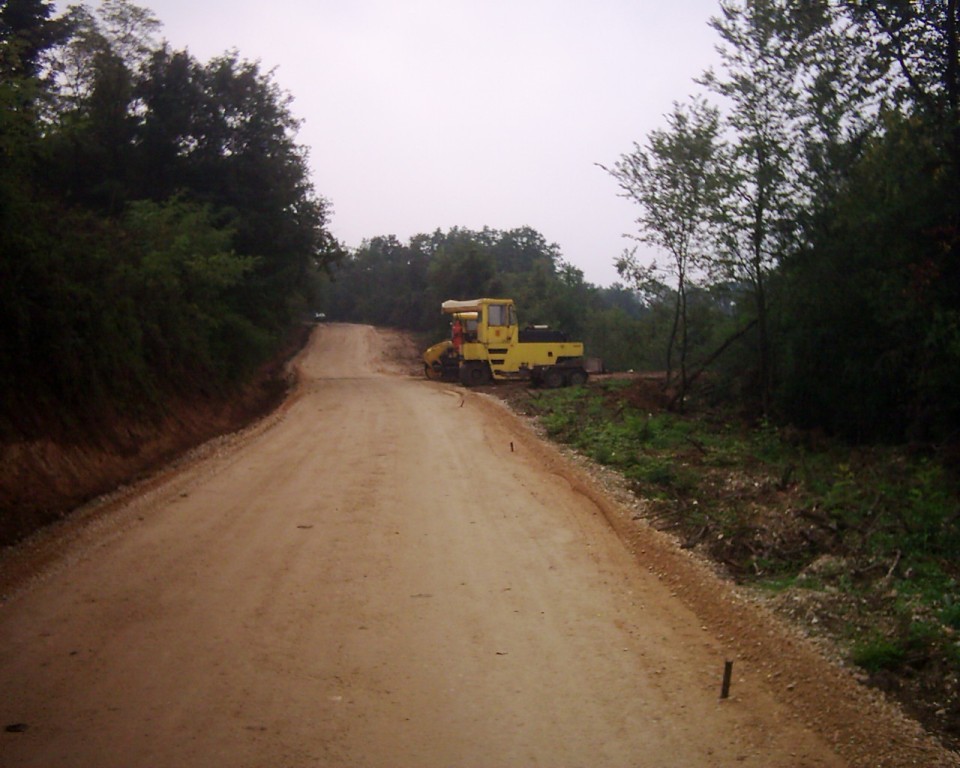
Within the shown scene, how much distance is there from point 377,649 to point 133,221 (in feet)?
69.9

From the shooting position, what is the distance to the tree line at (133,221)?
13594mm

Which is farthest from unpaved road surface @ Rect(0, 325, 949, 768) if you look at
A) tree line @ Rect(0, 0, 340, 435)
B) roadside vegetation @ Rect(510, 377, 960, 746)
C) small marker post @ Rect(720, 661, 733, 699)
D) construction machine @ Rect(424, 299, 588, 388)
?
construction machine @ Rect(424, 299, 588, 388)

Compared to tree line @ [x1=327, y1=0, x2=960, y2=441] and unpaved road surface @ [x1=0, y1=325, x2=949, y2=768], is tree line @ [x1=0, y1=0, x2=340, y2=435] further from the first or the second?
tree line @ [x1=327, y1=0, x2=960, y2=441]

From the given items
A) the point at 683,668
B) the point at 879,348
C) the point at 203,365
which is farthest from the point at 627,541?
the point at 203,365

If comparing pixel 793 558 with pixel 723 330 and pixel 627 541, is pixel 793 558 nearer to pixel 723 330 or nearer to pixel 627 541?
pixel 627 541

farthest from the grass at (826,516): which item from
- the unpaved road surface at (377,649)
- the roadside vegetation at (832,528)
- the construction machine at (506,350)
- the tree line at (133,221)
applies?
the construction machine at (506,350)

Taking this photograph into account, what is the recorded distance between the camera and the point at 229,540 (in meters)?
9.93

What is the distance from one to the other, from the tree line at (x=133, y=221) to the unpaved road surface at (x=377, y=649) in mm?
3440

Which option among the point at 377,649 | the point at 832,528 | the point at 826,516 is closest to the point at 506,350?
Result: the point at 826,516

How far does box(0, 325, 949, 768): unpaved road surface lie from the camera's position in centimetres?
527

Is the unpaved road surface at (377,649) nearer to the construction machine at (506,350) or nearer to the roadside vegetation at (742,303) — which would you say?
the roadside vegetation at (742,303)

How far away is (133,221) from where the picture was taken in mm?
25016

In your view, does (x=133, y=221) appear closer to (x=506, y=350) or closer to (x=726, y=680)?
(x=506, y=350)

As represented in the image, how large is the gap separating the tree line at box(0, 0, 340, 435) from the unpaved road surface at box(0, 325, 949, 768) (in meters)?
→ 3.44
